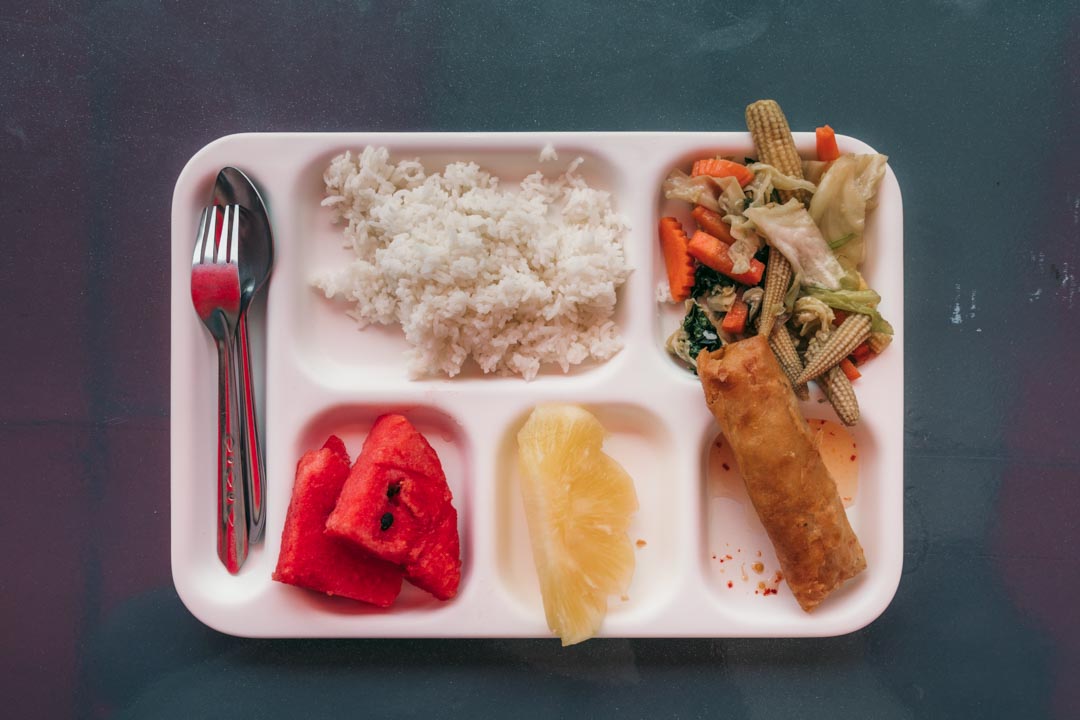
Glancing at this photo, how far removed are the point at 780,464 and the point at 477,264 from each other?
38.2 inches

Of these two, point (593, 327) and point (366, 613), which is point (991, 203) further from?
point (366, 613)

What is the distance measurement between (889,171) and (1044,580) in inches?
53.5

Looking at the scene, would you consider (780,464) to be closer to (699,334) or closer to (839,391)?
(839,391)

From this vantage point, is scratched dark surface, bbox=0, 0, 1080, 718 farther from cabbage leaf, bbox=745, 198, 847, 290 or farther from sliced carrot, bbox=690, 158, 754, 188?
cabbage leaf, bbox=745, 198, 847, 290

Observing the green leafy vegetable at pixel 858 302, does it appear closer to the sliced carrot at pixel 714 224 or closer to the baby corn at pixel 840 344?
the baby corn at pixel 840 344

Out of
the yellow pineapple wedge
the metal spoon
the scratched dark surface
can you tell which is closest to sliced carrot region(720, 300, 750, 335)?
the yellow pineapple wedge

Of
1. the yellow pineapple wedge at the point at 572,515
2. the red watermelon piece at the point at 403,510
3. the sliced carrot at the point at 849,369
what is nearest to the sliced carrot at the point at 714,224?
the sliced carrot at the point at 849,369

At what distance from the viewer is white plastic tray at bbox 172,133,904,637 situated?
1.99 m

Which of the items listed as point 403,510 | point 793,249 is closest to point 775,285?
point 793,249

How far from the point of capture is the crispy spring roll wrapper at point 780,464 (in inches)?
72.5

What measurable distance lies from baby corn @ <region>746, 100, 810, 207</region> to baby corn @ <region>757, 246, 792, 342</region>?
176 millimetres

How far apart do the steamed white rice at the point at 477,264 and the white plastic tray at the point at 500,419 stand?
0.19ft

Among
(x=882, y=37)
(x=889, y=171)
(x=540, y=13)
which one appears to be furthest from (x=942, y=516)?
(x=540, y=13)

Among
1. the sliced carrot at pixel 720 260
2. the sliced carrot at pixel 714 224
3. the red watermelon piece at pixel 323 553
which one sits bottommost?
the red watermelon piece at pixel 323 553
